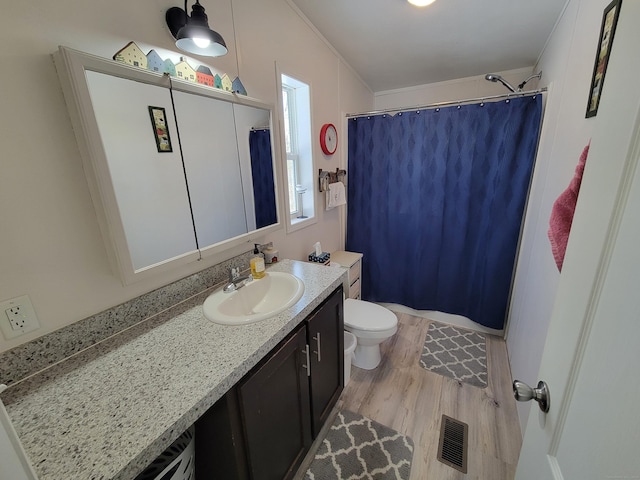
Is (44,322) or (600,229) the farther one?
(44,322)

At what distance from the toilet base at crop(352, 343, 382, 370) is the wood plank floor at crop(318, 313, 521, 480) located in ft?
0.12

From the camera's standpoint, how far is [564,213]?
88 cm

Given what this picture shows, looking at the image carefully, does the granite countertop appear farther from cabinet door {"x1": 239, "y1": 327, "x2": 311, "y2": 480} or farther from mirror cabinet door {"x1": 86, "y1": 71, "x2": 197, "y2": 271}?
mirror cabinet door {"x1": 86, "y1": 71, "x2": 197, "y2": 271}

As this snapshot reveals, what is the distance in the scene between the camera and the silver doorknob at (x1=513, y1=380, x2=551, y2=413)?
0.57m

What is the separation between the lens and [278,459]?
1011mm

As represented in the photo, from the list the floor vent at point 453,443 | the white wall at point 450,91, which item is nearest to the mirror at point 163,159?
→ the floor vent at point 453,443

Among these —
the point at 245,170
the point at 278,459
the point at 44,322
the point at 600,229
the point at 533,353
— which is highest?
the point at 245,170

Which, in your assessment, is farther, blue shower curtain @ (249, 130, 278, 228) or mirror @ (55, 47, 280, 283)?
blue shower curtain @ (249, 130, 278, 228)

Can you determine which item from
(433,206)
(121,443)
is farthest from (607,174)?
(433,206)

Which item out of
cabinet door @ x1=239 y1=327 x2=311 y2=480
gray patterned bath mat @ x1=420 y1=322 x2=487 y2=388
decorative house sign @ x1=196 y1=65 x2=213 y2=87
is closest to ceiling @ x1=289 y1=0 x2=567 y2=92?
decorative house sign @ x1=196 y1=65 x2=213 y2=87

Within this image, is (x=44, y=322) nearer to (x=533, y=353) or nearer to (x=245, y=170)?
(x=245, y=170)

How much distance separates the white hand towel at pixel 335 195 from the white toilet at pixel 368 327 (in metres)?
0.81

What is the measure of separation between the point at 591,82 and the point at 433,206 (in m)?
1.25

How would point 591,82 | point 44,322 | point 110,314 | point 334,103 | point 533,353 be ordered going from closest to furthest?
point 44,322 < point 110,314 < point 591,82 < point 533,353 < point 334,103
